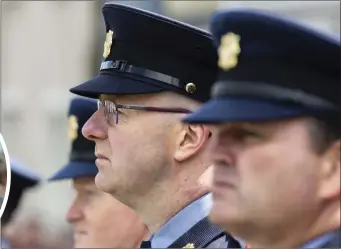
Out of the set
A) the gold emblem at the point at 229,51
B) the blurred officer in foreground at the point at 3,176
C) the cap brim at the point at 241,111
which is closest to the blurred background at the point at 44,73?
the blurred officer in foreground at the point at 3,176

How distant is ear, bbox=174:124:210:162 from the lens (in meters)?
2.94

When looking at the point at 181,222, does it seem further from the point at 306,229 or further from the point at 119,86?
the point at 306,229

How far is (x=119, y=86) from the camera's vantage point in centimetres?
294

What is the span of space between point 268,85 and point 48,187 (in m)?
10.9

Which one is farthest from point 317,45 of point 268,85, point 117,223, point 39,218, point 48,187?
point 48,187

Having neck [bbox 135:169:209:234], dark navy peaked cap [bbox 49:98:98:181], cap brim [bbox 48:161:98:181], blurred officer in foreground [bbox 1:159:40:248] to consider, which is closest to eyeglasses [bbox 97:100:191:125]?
neck [bbox 135:169:209:234]

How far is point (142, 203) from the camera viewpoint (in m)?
2.96

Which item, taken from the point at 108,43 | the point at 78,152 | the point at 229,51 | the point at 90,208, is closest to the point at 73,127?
the point at 78,152

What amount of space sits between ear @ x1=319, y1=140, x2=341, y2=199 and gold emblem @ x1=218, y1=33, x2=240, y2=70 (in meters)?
0.31

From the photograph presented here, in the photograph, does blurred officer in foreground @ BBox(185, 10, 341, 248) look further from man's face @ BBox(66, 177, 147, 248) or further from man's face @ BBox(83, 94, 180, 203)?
man's face @ BBox(66, 177, 147, 248)

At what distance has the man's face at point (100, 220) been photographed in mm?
4000

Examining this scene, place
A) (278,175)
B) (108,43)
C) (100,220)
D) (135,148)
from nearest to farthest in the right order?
(278,175) → (135,148) → (108,43) → (100,220)

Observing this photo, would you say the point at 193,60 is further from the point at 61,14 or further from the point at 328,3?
the point at 61,14

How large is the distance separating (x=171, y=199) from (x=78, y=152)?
55.6 inches
